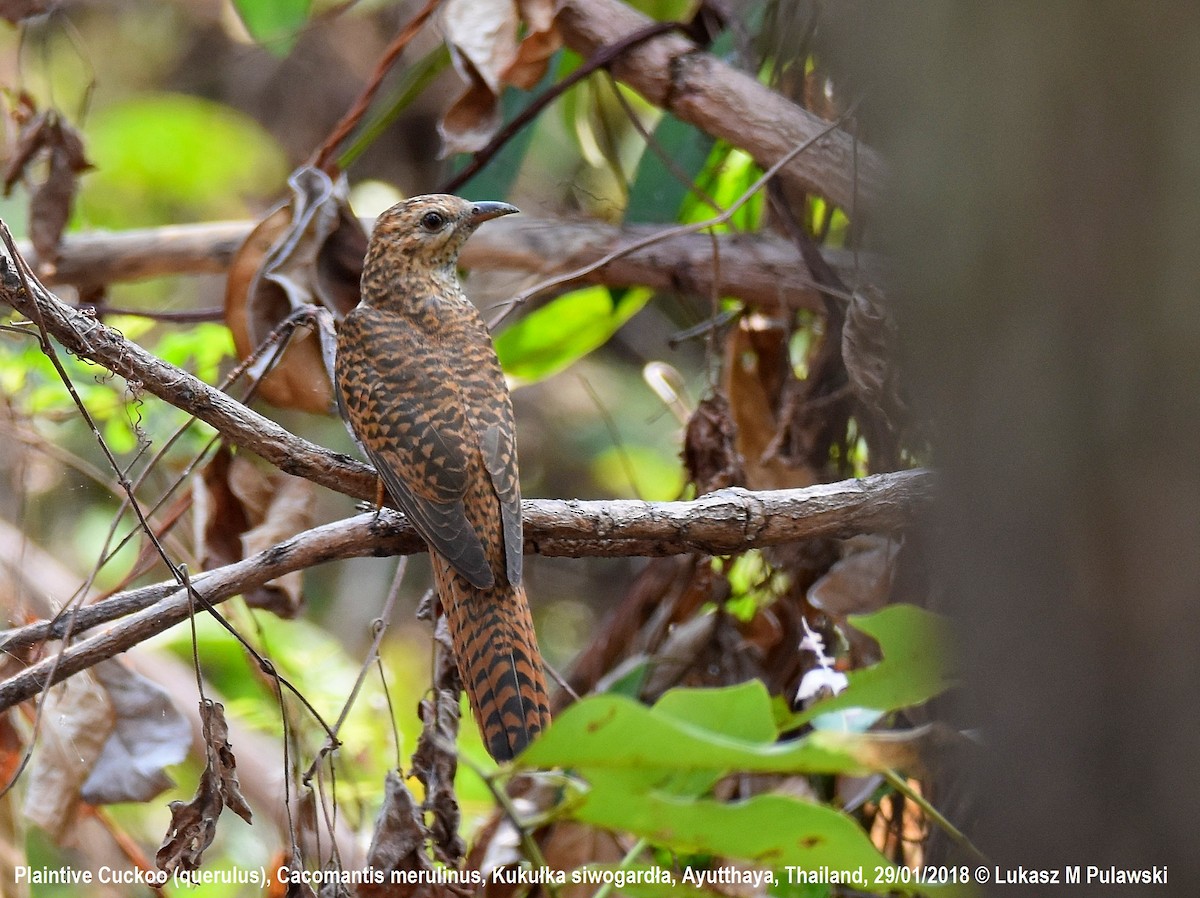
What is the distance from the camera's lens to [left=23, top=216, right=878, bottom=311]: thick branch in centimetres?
347

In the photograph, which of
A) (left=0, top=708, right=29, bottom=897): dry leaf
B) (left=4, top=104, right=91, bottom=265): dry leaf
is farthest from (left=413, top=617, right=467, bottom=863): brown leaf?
(left=4, top=104, right=91, bottom=265): dry leaf

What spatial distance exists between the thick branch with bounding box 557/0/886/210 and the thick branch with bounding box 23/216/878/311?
0.91 feet

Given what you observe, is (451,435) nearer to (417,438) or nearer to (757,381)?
(417,438)

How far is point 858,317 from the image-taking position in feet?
8.87

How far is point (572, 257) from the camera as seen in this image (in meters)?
3.68

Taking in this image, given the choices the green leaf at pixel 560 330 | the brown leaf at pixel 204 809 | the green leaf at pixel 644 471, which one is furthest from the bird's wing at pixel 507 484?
the green leaf at pixel 644 471

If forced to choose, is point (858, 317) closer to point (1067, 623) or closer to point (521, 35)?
point (521, 35)

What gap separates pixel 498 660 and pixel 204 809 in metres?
0.62

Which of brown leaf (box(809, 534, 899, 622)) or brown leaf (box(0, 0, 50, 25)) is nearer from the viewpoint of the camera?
brown leaf (box(809, 534, 899, 622))

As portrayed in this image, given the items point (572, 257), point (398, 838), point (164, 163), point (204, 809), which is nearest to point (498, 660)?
point (398, 838)

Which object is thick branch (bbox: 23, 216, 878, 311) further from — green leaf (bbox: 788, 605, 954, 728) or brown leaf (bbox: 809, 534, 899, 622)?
green leaf (bbox: 788, 605, 954, 728)

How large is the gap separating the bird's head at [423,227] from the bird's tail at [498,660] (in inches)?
40.2

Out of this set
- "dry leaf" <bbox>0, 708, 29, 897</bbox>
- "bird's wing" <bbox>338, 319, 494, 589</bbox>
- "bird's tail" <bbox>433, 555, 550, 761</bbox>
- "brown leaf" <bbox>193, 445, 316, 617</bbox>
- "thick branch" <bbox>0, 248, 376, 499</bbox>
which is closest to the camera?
"thick branch" <bbox>0, 248, 376, 499</bbox>

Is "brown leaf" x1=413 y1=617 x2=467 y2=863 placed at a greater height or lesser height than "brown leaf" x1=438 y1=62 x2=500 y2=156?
lesser
